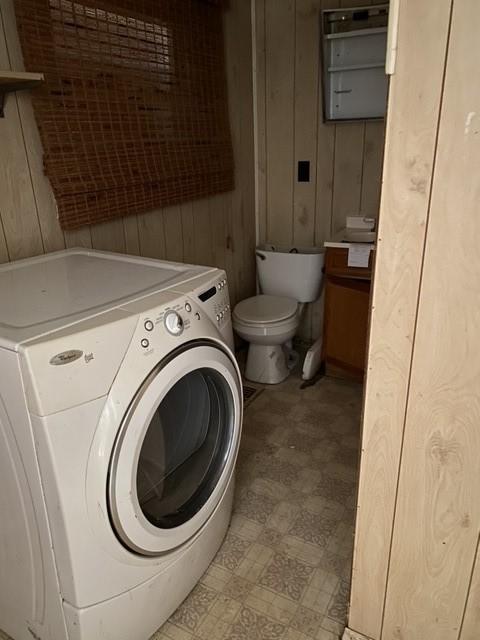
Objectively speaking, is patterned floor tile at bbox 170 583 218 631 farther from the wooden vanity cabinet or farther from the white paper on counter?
the white paper on counter

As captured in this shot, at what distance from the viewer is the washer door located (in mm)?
1045

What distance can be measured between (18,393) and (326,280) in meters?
1.91

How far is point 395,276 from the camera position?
0.92 meters

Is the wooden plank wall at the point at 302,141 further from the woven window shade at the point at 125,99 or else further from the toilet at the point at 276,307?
the woven window shade at the point at 125,99

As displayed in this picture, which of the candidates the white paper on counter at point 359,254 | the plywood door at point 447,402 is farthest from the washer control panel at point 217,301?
the white paper on counter at point 359,254

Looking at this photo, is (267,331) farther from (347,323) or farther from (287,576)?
(287,576)

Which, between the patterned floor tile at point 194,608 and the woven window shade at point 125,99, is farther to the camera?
the woven window shade at point 125,99

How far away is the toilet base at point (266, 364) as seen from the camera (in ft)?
8.65

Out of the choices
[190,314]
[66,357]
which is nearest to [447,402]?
[190,314]

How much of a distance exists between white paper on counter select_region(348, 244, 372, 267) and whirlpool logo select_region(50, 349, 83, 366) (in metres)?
1.75

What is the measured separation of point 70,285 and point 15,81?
24.0 inches

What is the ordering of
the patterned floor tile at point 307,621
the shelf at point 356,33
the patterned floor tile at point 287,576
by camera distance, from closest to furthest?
the patterned floor tile at point 307,621 → the patterned floor tile at point 287,576 → the shelf at point 356,33

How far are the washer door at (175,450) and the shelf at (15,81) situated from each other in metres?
0.85

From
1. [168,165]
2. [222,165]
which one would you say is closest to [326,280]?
[222,165]
